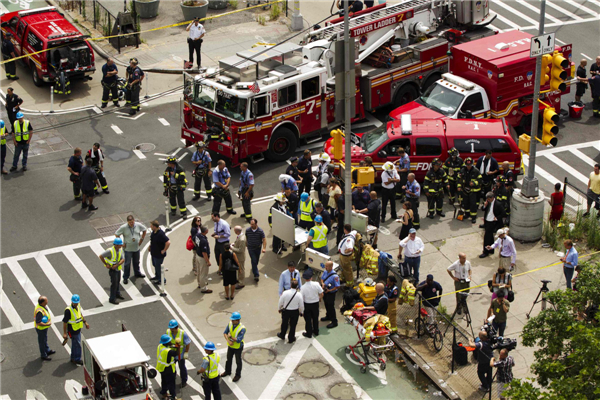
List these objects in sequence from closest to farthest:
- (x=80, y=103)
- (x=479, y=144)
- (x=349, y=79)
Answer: (x=349, y=79), (x=479, y=144), (x=80, y=103)

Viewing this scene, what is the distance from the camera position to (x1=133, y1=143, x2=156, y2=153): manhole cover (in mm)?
27156

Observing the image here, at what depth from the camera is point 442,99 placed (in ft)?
87.6

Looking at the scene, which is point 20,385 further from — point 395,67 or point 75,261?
point 395,67

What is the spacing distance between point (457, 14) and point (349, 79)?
11753mm

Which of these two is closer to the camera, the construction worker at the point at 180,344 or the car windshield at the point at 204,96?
the construction worker at the point at 180,344

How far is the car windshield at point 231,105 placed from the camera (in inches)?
990

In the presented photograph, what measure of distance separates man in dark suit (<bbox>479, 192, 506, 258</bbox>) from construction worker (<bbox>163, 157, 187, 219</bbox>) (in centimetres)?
776

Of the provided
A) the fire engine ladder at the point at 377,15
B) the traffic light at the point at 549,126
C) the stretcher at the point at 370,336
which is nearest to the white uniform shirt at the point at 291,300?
the stretcher at the point at 370,336

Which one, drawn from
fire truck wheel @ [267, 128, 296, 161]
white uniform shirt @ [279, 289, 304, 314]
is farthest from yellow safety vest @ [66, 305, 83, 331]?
fire truck wheel @ [267, 128, 296, 161]

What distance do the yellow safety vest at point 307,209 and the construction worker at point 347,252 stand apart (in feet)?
4.71

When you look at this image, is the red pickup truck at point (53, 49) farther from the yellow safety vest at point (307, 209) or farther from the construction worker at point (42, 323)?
the construction worker at point (42, 323)

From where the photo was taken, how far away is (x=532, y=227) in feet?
73.0

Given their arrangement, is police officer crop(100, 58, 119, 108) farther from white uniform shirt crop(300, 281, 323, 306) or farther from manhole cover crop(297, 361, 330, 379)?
manhole cover crop(297, 361, 330, 379)

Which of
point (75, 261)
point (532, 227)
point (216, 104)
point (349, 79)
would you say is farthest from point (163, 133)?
point (532, 227)
